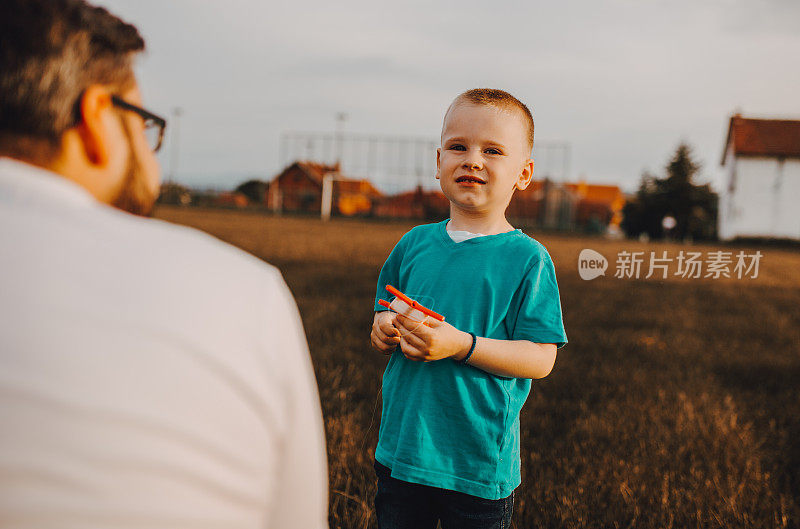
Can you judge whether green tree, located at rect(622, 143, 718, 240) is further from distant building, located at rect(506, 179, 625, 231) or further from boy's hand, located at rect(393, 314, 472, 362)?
boy's hand, located at rect(393, 314, 472, 362)

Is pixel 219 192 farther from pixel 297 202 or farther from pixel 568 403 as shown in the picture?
pixel 568 403

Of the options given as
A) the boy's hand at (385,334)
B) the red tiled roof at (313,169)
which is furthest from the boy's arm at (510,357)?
the red tiled roof at (313,169)

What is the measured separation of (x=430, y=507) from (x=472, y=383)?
0.36 meters

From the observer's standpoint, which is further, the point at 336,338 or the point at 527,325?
the point at 336,338

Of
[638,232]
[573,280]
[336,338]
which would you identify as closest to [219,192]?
[638,232]

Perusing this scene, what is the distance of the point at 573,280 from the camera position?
10.4m

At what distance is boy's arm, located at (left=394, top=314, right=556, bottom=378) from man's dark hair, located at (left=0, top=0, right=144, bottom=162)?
85 cm

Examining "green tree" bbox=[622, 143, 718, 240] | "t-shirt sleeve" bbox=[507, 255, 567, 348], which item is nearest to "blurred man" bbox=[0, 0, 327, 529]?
"t-shirt sleeve" bbox=[507, 255, 567, 348]

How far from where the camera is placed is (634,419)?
3.63 meters

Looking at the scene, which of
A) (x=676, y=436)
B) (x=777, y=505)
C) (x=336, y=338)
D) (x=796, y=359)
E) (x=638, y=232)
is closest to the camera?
(x=777, y=505)

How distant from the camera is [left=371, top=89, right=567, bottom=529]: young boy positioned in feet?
5.26

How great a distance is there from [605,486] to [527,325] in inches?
57.6

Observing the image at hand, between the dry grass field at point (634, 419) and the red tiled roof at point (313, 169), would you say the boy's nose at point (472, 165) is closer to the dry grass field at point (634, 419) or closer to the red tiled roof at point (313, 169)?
the dry grass field at point (634, 419)

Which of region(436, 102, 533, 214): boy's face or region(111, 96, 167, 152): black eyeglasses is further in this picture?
region(436, 102, 533, 214): boy's face
